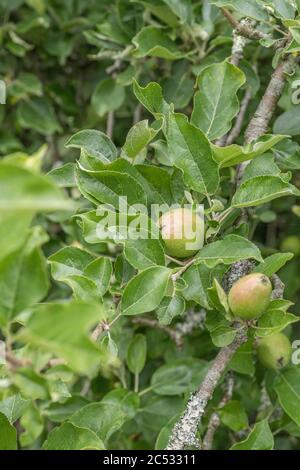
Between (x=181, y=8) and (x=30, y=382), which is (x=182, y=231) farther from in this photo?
(x=181, y=8)

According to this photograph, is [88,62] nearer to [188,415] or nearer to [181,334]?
[181,334]

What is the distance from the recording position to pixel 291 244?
1.77 m

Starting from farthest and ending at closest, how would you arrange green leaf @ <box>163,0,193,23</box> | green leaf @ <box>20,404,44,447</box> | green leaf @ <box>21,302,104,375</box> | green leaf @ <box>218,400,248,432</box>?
green leaf @ <box>163,0,193,23</box>
green leaf @ <box>218,400,248,432</box>
green leaf @ <box>20,404,44,447</box>
green leaf @ <box>21,302,104,375</box>

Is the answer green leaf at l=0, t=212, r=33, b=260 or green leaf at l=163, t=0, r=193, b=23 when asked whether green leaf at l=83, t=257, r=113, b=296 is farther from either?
green leaf at l=163, t=0, r=193, b=23

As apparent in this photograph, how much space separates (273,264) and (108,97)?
2.65 ft

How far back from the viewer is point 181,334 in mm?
1516

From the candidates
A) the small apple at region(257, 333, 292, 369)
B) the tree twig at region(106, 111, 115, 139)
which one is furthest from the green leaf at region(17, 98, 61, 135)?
the small apple at region(257, 333, 292, 369)

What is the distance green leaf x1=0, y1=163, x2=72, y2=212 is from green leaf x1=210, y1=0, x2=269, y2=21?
70 centimetres

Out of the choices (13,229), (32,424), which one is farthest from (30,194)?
(32,424)

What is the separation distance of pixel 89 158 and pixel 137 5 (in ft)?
2.24

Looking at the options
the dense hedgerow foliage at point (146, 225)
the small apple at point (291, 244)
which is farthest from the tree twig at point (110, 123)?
the small apple at point (291, 244)

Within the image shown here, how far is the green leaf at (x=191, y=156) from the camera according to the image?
1027mm

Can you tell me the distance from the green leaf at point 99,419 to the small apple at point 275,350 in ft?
0.88

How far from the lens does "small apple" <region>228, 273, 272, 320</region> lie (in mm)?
973
